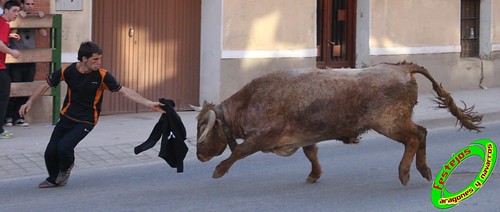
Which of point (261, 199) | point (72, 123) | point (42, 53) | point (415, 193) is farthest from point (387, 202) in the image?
point (42, 53)

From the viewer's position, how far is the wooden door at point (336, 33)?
55.8ft

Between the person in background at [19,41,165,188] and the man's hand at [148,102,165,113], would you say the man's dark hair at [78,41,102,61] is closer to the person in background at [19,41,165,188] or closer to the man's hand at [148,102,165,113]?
the person in background at [19,41,165,188]

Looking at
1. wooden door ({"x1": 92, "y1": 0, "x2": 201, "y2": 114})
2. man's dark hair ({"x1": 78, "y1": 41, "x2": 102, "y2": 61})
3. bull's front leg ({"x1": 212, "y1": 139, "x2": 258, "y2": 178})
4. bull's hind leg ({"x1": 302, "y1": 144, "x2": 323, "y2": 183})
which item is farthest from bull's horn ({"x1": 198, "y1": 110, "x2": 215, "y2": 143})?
wooden door ({"x1": 92, "y1": 0, "x2": 201, "y2": 114})

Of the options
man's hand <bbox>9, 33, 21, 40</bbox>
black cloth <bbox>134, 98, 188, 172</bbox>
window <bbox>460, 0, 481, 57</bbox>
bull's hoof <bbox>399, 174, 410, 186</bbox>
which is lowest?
bull's hoof <bbox>399, 174, 410, 186</bbox>

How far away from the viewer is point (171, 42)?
578 inches

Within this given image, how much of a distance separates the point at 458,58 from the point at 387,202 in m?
10.6

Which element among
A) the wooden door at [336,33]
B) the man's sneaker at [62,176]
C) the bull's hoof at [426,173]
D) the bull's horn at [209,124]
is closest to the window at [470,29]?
the wooden door at [336,33]

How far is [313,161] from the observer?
9195 millimetres

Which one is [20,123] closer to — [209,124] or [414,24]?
[209,124]

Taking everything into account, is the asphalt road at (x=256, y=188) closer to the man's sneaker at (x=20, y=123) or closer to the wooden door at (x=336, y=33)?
the man's sneaker at (x=20, y=123)

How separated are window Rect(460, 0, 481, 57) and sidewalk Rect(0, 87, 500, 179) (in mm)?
3826

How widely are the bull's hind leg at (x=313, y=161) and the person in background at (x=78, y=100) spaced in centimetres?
154

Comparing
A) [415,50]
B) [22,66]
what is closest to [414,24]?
[415,50]

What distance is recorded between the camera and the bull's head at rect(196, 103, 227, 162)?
854 cm
